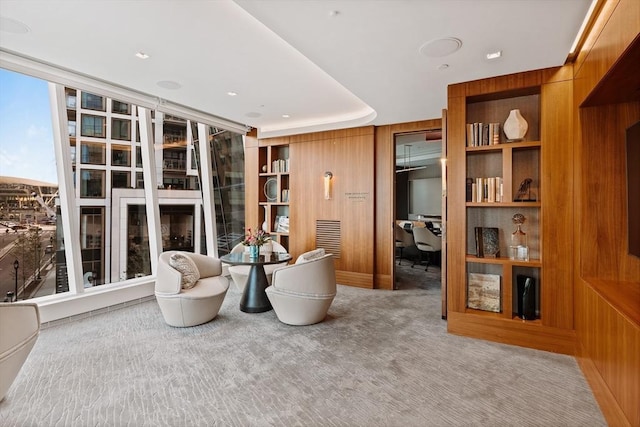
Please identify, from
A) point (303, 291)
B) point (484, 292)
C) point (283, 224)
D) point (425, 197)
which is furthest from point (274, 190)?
point (425, 197)

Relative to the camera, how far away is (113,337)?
3.50m

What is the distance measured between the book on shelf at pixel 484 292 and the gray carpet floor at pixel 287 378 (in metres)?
0.42

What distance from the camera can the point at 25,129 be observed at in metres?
3.75

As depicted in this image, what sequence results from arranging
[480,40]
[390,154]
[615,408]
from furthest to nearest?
[390,154] → [480,40] → [615,408]

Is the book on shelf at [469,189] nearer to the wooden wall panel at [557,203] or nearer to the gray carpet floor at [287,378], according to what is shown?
the wooden wall panel at [557,203]

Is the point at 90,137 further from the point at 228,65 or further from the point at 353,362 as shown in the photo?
the point at 353,362

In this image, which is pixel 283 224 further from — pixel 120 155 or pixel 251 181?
pixel 120 155

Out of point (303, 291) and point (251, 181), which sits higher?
point (251, 181)

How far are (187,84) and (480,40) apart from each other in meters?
3.42

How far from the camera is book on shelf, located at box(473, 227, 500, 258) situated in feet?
11.9

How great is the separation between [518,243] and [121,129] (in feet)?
18.1

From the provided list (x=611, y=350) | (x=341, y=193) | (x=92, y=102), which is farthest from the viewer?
(x=341, y=193)

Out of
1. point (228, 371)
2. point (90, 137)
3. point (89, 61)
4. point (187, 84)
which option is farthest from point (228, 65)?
point (228, 371)

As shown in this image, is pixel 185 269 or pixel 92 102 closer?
pixel 185 269
